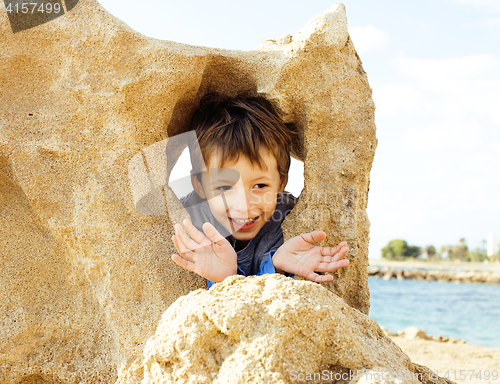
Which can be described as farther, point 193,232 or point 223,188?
point 223,188

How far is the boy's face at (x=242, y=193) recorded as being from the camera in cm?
217

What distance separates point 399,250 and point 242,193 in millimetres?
35091

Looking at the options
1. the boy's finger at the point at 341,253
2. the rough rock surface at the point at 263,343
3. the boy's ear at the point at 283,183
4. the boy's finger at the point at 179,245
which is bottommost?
the rough rock surface at the point at 263,343

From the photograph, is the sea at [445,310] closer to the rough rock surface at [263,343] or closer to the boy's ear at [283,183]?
the boy's ear at [283,183]

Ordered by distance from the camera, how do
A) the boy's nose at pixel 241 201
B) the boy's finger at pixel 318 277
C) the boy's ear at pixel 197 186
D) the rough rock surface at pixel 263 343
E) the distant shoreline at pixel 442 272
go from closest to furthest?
the rough rock surface at pixel 263 343 → the boy's finger at pixel 318 277 → the boy's nose at pixel 241 201 → the boy's ear at pixel 197 186 → the distant shoreline at pixel 442 272

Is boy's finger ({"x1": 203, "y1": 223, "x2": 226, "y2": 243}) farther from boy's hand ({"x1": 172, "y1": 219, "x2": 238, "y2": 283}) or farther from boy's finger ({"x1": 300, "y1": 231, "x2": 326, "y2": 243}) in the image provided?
boy's finger ({"x1": 300, "y1": 231, "x2": 326, "y2": 243})

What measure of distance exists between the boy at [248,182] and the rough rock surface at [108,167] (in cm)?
13

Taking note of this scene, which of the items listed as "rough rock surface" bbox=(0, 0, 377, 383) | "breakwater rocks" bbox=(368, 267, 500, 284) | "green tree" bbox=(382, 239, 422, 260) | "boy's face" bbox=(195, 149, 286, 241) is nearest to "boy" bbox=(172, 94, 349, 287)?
"boy's face" bbox=(195, 149, 286, 241)

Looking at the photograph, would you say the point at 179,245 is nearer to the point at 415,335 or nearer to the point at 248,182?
the point at 248,182

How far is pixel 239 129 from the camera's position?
2199 mm

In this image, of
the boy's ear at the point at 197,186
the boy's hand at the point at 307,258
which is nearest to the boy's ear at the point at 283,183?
the boy's ear at the point at 197,186

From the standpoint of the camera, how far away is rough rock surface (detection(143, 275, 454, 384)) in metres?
1.06

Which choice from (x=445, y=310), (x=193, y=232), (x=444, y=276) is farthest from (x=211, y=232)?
(x=444, y=276)

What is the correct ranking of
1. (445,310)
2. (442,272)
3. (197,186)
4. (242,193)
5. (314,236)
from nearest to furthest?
(314,236) → (242,193) → (197,186) → (445,310) → (442,272)
